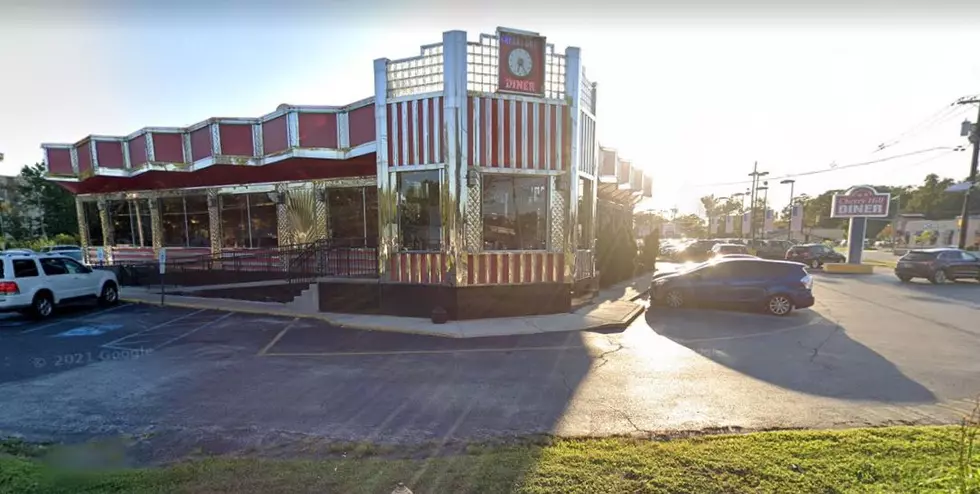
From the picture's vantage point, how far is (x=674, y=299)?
1198 centimetres

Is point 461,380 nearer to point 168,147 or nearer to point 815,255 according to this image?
point 168,147

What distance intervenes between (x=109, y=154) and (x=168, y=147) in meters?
3.65

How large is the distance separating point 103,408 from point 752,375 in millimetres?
9390

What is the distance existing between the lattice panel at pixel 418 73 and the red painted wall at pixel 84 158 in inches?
542

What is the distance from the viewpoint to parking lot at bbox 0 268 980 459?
15.0ft

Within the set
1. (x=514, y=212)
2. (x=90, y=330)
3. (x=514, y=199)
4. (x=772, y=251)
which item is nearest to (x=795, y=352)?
(x=514, y=212)

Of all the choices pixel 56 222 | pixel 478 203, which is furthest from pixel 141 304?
pixel 56 222

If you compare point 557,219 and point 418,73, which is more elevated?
point 418,73

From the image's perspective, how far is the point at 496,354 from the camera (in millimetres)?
7363

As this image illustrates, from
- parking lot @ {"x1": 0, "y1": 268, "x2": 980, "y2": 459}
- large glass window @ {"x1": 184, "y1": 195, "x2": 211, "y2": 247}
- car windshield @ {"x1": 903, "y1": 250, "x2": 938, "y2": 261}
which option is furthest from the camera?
car windshield @ {"x1": 903, "y1": 250, "x2": 938, "y2": 261}

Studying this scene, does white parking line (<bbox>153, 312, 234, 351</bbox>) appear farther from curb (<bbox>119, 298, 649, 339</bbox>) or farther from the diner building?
the diner building

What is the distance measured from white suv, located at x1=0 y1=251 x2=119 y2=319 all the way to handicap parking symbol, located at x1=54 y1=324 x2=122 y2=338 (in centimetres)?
231

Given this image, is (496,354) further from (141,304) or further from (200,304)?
(141,304)

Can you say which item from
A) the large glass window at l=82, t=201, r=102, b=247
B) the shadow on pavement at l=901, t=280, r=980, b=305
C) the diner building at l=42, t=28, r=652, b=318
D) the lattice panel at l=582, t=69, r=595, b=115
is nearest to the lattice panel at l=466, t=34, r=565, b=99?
the diner building at l=42, t=28, r=652, b=318
